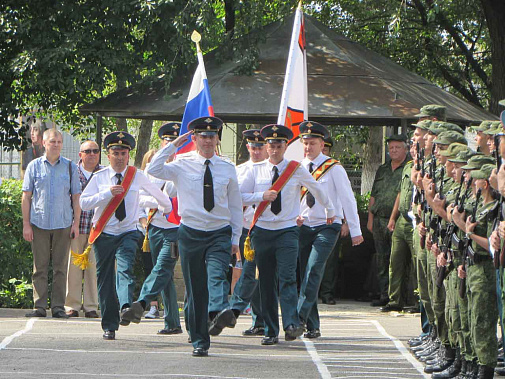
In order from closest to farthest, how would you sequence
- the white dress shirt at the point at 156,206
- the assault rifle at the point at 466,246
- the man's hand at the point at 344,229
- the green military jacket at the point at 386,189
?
the assault rifle at the point at 466,246 → the white dress shirt at the point at 156,206 → the man's hand at the point at 344,229 → the green military jacket at the point at 386,189

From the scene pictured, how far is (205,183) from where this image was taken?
10156 mm

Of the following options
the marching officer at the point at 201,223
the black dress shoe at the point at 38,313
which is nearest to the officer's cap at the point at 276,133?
the marching officer at the point at 201,223

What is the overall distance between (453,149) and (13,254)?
7441 mm

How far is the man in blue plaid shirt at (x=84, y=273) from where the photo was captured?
46.2 ft

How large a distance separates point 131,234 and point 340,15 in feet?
44.3

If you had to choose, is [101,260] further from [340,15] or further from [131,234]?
[340,15]

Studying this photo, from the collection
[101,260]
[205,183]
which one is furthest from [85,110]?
[205,183]

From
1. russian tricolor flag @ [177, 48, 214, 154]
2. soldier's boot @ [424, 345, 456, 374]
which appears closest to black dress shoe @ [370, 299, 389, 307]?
russian tricolor flag @ [177, 48, 214, 154]

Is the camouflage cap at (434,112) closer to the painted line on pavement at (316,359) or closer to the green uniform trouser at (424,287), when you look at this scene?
the green uniform trouser at (424,287)

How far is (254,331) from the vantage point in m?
12.3

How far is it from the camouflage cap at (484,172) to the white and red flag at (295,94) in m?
6.09

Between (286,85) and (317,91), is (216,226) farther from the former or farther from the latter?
(317,91)

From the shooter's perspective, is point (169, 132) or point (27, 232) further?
point (27, 232)

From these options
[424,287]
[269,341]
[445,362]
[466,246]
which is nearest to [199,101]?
[269,341]
